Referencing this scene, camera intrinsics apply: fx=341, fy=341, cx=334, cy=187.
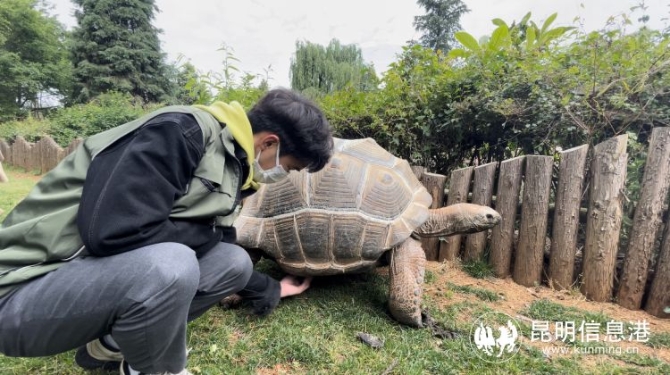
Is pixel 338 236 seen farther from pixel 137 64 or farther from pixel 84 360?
pixel 137 64

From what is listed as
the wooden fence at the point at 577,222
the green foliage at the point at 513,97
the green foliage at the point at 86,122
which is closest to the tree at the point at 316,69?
the green foliage at the point at 86,122

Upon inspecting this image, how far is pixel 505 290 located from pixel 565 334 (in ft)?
2.50

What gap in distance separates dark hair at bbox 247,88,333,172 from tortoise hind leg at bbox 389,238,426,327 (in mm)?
1262

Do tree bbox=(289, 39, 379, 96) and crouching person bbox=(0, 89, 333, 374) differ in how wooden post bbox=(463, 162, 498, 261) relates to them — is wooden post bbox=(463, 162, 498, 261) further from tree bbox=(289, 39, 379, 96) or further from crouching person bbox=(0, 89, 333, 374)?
tree bbox=(289, 39, 379, 96)

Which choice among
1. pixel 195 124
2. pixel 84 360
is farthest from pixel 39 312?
pixel 195 124

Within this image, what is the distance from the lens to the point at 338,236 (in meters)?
2.65

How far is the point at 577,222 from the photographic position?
3.06 meters

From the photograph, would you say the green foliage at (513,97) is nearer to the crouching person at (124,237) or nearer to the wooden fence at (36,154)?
the crouching person at (124,237)

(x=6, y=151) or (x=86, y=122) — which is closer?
(x=86, y=122)

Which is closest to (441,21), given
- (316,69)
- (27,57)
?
(316,69)

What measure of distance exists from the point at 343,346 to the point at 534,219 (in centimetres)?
218

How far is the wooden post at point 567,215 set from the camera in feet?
9.88

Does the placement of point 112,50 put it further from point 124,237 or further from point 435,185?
point 124,237

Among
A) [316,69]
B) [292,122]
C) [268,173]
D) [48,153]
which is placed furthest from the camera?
[316,69]
